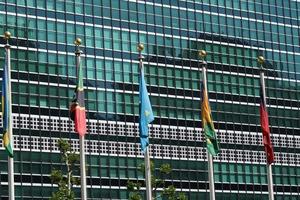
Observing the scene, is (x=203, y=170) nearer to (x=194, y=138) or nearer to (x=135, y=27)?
(x=194, y=138)

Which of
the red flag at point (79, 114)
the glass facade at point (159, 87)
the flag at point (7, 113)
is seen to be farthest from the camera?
the glass facade at point (159, 87)

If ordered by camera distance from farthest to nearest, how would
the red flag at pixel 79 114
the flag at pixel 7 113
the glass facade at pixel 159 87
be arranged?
the glass facade at pixel 159 87, the flag at pixel 7 113, the red flag at pixel 79 114

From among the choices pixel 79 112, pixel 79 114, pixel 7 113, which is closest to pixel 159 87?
pixel 79 112

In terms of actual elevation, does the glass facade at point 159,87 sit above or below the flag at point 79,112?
above

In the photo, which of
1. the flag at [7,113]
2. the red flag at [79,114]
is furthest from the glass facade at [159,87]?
the red flag at [79,114]

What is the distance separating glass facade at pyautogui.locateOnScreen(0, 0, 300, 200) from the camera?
131500 mm

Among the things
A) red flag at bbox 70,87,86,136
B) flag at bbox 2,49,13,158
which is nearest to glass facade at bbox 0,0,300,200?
flag at bbox 2,49,13,158

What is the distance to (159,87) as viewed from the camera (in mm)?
145750

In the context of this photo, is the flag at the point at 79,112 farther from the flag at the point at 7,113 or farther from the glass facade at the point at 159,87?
the glass facade at the point at 159,87

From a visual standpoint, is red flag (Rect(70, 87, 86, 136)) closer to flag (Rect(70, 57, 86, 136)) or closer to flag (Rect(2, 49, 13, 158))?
flag (Rect(70, 57, 86, 136))

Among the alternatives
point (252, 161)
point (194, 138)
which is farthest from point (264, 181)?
point (194, 138)

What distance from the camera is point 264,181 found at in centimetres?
15712

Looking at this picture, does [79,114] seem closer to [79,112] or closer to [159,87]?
[79,112]

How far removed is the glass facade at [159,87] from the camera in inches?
5177
